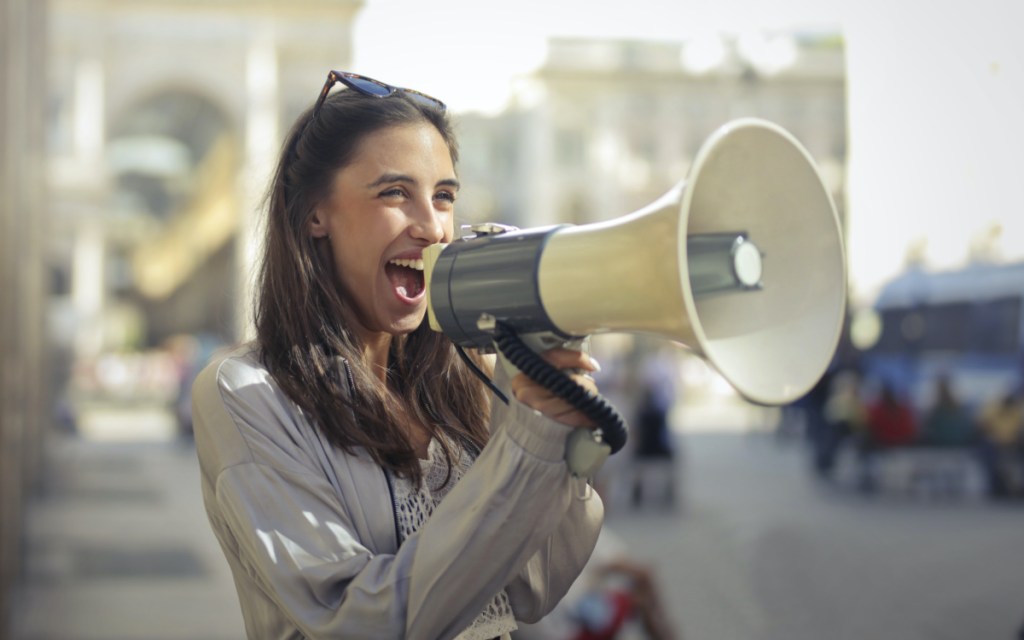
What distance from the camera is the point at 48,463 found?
8938 mm

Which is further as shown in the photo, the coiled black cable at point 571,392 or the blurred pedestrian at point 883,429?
the blurred pedestrian at point 883,429

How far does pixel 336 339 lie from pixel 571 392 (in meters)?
0.36

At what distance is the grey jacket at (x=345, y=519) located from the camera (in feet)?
3.37

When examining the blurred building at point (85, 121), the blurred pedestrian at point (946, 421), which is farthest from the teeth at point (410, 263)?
the blurred pedestrian at point (946, 421)

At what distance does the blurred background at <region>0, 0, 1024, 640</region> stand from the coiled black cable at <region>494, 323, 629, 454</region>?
208 mm

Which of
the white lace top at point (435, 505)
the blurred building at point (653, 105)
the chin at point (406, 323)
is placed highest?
the blurred building at point (653, 105)

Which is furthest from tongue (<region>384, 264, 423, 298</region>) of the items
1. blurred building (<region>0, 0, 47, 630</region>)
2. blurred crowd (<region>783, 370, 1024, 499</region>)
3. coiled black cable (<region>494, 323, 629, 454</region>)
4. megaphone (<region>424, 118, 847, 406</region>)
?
blurred building (<region>0, 0, 47, 630</region>)

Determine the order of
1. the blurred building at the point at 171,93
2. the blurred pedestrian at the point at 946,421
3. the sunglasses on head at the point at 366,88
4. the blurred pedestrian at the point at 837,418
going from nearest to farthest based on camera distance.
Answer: the sunglasses on head at the point at 366,88
the blurred building at the point at 171,93
the blurred pedestrian at the point at 946,421
the blurred pedestrian at the point at 837,418

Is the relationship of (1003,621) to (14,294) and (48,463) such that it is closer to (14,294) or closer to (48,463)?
(14,294)

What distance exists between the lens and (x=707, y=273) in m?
1.05

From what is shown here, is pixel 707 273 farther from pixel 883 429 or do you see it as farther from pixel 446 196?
pixel 883 429

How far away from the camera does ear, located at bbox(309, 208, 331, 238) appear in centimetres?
134

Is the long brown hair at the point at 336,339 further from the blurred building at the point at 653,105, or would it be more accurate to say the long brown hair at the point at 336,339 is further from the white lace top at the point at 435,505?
the blurred building at the point at 653,105

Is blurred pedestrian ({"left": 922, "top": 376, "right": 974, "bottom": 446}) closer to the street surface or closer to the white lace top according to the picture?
the street surface
